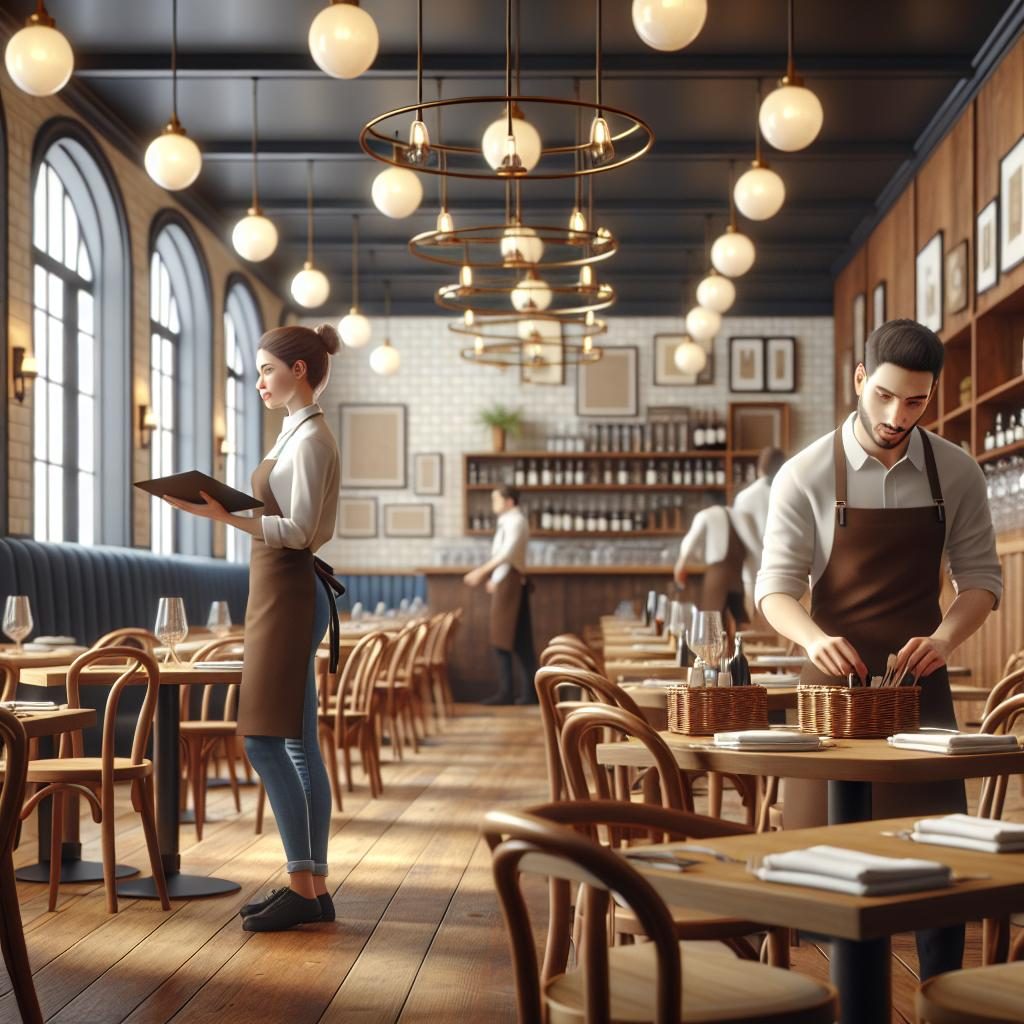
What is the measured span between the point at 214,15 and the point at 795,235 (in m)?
6.31

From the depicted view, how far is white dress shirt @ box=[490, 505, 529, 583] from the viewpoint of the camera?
39.2 ft

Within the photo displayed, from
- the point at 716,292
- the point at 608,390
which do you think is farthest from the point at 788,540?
the point at 608,390

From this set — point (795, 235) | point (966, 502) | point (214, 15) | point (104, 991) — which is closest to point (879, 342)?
point (966, 502)

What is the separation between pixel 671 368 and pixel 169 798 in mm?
11397

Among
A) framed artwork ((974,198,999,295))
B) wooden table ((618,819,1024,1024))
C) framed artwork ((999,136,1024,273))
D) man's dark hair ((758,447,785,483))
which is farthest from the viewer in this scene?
man's dark hair ((758,447,785,483))

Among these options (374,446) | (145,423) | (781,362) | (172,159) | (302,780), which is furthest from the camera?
(374,446)

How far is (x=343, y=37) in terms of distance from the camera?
205 inches

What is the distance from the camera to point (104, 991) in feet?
11.7

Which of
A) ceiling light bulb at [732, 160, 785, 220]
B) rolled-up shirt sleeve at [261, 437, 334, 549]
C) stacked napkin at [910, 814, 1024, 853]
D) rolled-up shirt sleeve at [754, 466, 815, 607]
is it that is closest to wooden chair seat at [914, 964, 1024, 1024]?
stacked napkin at [910, 814, 1024, 853]

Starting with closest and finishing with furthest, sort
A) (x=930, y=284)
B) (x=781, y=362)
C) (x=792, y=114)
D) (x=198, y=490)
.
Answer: (x=198, y=490) → (x=792, y=114) → (x=930, y=284) → (x=781, y=362)

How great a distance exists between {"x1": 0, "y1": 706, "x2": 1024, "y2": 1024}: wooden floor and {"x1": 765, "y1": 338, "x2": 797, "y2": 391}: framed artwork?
32.8ft

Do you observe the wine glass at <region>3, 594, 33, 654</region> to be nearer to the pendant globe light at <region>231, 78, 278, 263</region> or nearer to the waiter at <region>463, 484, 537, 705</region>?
the pendant globe light at <region>231, 78, 278, 263</region>

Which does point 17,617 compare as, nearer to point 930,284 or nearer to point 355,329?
point 355,329

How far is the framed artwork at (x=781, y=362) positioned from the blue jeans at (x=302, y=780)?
11.7 metres
